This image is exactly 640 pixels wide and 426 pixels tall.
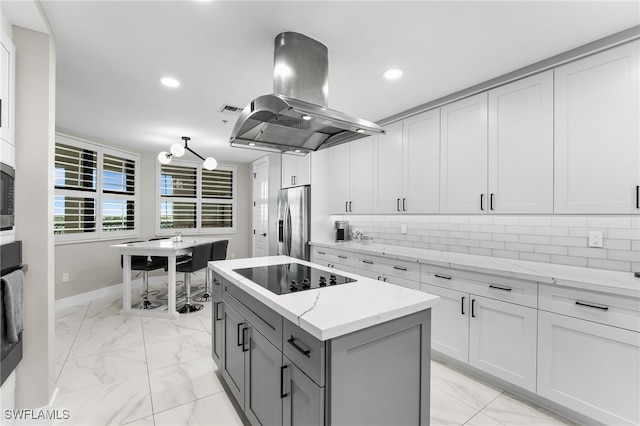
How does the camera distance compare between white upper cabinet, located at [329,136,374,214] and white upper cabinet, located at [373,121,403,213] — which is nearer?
white upper cabinet, located at [373,121,403,213]

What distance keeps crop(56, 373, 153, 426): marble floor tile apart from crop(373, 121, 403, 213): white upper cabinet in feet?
9.26

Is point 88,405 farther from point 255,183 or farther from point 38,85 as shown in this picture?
point 255,183

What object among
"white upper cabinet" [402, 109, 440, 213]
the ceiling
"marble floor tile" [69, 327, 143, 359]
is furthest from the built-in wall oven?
"white upper cabinet" [402, 109, 440, 213]

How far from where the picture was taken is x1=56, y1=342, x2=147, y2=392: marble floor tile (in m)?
2.22

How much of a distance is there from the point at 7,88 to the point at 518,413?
3.69m

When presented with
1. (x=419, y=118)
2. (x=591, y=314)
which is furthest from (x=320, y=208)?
(x=591, y=314)

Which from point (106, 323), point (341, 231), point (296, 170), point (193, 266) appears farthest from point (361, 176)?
point (106, 323)

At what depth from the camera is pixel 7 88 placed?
1.58 m

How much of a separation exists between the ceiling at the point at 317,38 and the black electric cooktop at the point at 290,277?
5.19 feet

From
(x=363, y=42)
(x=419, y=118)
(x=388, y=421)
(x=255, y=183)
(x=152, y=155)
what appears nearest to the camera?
(x=388, y=421)

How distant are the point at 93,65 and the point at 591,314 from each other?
3877mm

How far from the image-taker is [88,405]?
1.97 meters

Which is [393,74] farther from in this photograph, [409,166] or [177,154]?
[177,154]

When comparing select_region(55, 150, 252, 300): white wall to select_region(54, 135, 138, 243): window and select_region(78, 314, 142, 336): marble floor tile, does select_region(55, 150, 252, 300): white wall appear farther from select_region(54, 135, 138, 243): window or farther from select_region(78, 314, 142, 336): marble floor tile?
select_region(78, 314, 142, 336): marble floor tile
